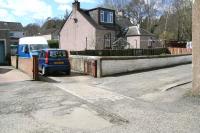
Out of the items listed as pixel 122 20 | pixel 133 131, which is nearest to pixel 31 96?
pixel 133 131

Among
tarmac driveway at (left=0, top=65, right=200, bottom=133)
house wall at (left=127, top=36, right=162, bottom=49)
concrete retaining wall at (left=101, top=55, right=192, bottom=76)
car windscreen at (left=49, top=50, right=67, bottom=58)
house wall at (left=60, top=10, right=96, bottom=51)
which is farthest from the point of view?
house wall at (left=127, top=36, right=162, bottom=49)

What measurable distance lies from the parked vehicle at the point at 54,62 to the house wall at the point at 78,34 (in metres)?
22.2

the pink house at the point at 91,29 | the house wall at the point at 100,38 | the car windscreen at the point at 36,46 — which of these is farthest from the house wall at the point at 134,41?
the car windscreen at the point at 36,46

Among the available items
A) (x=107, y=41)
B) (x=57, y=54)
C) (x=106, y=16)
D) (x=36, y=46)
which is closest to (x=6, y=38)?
(x=36, y=46)

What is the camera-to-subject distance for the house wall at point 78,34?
4300 centimetres

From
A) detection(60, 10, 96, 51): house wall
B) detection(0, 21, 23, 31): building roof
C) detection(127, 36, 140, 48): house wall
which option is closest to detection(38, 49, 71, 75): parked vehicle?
detection(60, 10, 96, 51): house wall

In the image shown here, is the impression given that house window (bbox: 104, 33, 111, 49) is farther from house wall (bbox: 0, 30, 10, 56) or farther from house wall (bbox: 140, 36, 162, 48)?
house wall (bbox: 0, 30, 10, 56)

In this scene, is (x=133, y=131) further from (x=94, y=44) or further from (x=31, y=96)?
(x=94, y=44)

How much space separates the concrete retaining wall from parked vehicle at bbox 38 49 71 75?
2.79 metres

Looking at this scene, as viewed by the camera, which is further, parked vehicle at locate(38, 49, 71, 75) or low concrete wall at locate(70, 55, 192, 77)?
parked vehicle at locate(38, 49, 71, 75)

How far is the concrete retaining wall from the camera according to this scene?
18.9 m

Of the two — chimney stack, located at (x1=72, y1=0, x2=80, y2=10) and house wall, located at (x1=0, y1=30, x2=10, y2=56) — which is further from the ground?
chimney stack, located at (x1=72, y1=0, x2=80, y2=10)

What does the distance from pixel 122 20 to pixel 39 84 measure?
3734 centimetres

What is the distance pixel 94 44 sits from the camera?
140 ft
